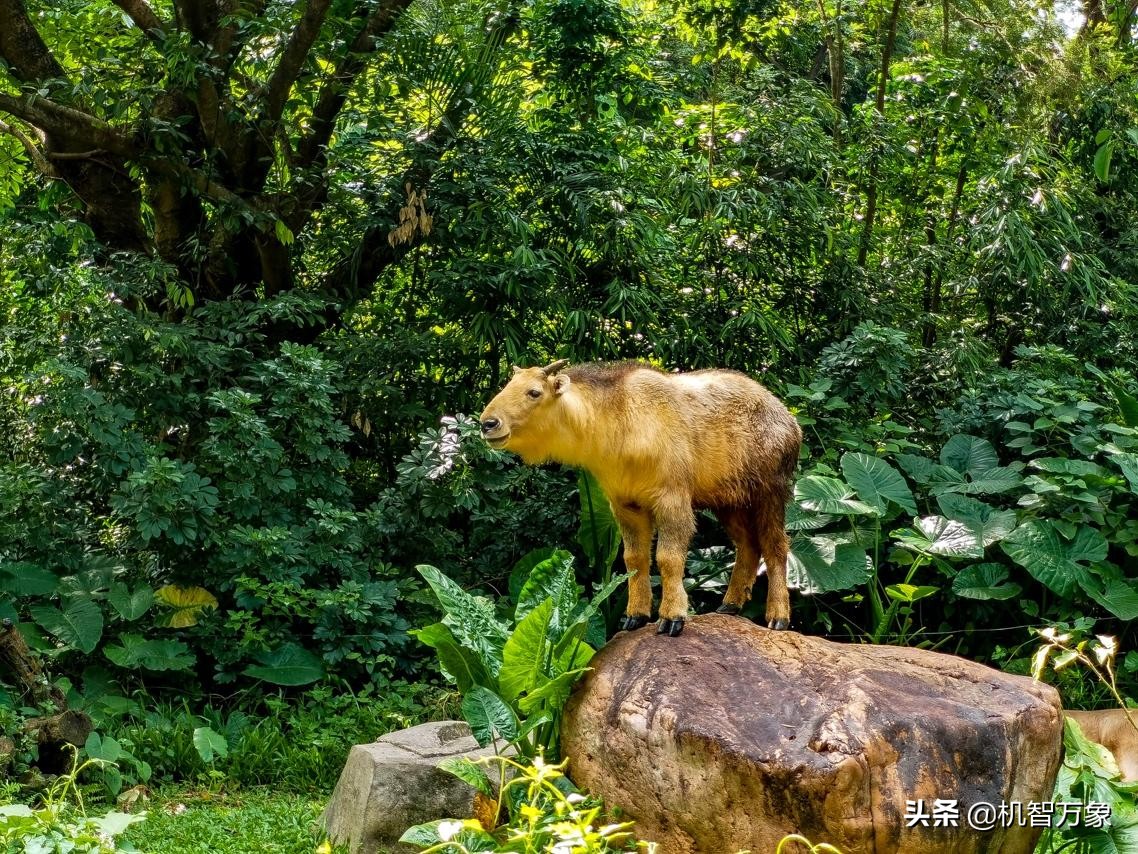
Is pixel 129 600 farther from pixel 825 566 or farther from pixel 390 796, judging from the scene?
pixel 825 566

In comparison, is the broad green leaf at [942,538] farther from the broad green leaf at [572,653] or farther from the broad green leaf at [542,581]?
the broad green leaf at [572,653]

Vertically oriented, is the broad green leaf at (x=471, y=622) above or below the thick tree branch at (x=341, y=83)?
below

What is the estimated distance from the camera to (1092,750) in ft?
14.7

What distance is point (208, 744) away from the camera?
6289 millimetres

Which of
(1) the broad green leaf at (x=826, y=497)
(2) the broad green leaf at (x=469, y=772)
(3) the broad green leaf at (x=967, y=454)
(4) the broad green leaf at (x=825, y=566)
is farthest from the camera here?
(3) the broad green leaf at (x=967, y=454)

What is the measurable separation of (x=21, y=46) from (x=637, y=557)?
5742 mm

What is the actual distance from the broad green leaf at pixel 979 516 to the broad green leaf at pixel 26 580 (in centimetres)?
542

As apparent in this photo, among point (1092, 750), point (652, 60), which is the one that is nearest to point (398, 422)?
point (652, 60)

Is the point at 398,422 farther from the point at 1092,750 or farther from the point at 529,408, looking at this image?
the point at 1092,750

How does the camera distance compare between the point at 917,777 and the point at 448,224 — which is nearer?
the point at 917,777

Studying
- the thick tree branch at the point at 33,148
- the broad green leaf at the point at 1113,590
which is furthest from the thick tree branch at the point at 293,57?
the broad green leaf at the point at 1113,590

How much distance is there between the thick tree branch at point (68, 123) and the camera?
7.40 m

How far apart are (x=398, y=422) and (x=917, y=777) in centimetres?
538

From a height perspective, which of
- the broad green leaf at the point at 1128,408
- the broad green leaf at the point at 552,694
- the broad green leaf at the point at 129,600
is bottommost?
the broad green leaf at the point at 129,600
